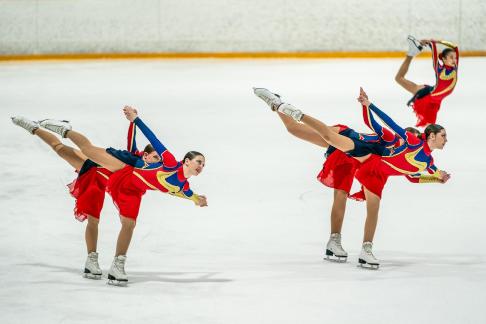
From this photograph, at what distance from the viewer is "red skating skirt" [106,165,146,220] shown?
6.95 metres

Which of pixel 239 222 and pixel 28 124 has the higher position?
pixel 28 124

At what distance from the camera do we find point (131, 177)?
6996 millimetres

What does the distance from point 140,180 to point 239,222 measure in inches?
75.5

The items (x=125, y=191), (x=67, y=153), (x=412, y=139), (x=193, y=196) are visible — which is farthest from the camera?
(x=412, y=139)

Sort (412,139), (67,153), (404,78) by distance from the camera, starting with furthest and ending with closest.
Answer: (404,78)
(412,139)
(67,153)

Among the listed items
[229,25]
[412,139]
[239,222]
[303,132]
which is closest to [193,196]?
[303,132]

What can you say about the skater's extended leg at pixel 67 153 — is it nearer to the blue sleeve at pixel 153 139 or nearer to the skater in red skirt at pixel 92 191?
the skater in red skirt at pixel 92 191

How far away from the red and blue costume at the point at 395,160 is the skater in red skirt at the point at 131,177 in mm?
1272

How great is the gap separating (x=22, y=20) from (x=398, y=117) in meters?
7.28

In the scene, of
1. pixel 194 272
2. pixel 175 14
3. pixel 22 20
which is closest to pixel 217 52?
pixel 175 14

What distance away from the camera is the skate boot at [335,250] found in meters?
7.71

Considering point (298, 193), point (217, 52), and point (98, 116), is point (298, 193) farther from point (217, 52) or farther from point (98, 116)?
point (217, 52)

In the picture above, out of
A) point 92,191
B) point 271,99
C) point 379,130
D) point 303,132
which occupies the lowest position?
point 92,191

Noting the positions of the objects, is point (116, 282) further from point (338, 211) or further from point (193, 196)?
point (338, 211)
